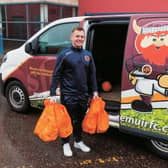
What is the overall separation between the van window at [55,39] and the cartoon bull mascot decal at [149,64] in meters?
1.29

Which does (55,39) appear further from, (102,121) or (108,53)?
(102,121)

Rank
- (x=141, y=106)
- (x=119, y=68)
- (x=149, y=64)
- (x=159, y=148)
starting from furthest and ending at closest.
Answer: (x=119, y=68) < (x=159, y=148) < (x=141, y=106) < (x=149, y=64)

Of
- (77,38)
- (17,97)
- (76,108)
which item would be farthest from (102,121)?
(17,97)

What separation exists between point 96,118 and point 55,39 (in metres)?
1.60

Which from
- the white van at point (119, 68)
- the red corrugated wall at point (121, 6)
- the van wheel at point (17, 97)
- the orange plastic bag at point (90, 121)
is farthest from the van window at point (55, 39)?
the red corrugated wall at point (121, 6)

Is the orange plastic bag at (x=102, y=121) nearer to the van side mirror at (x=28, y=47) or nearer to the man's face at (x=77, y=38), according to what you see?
the man's face at (x=77, y=38)

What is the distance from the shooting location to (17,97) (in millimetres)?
5180

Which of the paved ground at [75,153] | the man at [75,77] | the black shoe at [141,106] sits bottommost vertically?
the paved ground at [75,153]

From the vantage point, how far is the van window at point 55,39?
4344 mm

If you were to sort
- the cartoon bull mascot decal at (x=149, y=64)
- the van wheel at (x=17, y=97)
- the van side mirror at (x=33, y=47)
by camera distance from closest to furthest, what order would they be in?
the cartoon bull mascot decal at (x=149, y=64) < the van side mirror at (x=33, y=47) < the van wheel at (x=17, y=97)

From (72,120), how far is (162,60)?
1.38 m

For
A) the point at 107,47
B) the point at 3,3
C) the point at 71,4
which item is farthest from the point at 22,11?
the point at 107,47

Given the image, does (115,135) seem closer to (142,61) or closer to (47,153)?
(47,153)

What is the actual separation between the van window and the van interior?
0.41 metres
